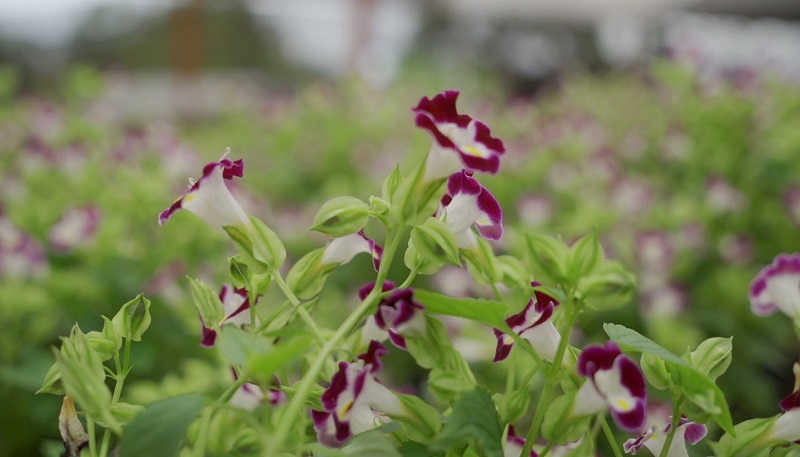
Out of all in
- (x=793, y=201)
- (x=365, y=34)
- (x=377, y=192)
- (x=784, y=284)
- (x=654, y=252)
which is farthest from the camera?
(x=365, y=34)

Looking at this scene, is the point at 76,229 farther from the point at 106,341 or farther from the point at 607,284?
the point at 607,284

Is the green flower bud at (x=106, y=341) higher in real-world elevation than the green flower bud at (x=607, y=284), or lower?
lower

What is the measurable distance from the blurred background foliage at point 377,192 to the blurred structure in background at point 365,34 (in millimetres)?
523

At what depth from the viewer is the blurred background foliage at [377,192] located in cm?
112

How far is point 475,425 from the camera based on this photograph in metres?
0.37

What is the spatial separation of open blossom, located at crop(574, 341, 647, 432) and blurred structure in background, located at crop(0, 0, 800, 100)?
2370 millimetres

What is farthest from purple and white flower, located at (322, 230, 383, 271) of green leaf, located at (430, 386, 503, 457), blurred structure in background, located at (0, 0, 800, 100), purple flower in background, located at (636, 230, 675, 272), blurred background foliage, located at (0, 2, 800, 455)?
blurred structure in background, located at (0, 0, 800, 100)

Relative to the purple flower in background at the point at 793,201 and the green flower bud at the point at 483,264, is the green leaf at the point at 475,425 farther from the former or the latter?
the purple flower in background at the point at 793,201

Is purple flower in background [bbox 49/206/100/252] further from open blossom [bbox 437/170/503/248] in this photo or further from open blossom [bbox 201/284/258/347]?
open blossom [bbox 437/170/503/248]

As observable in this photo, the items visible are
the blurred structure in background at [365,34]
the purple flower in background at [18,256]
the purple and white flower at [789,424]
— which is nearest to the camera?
the purple and white flower at [789,424]

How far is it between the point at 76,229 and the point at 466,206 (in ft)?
2.89

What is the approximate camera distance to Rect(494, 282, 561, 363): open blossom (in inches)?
16.4

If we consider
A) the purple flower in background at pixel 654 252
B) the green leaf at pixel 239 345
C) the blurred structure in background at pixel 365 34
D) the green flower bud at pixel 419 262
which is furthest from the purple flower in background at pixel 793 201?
the blurred structure in background at pixel 365 34

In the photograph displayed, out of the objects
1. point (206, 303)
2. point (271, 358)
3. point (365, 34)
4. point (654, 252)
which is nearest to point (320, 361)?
point (271, 358)
